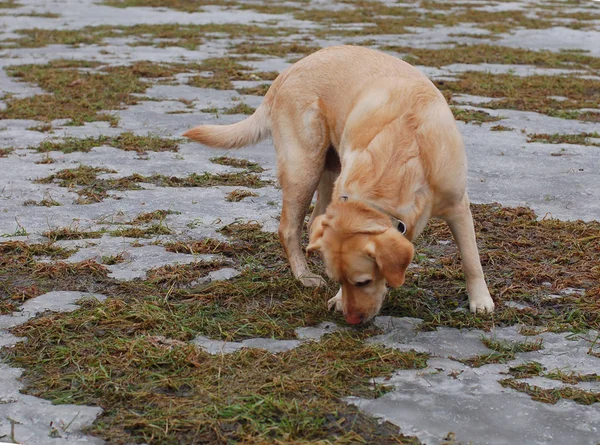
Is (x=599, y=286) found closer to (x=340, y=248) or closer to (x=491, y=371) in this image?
(x=491, y=371)

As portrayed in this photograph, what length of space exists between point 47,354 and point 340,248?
4.22 feet

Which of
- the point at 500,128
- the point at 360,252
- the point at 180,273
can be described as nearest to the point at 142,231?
the point at 180,273

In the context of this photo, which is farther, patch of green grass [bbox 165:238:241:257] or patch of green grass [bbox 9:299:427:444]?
patch of green grass [bbox 165:238:241:257]

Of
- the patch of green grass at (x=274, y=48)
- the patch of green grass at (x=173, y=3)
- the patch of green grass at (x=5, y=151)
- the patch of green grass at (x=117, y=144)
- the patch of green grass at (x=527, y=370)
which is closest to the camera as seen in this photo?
the patch of green grass at (x=527, y=370)

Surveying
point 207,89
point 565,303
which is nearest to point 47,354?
point 565,303

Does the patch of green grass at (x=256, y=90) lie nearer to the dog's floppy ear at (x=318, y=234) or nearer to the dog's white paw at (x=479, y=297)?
the dog's white paw at (x=479, y=297)

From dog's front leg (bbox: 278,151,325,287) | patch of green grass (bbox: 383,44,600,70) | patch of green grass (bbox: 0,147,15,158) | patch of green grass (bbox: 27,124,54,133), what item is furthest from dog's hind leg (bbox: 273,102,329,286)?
patch of green grass (bbox: 383,44,600,70)

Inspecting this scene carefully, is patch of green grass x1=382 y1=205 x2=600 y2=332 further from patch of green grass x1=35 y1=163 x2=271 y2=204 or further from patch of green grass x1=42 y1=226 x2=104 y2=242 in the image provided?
patch of green grass x1=42 y1=226 x2=104 y2=242

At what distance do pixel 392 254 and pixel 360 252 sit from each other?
6.2 inches

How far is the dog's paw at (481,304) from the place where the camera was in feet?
13.1

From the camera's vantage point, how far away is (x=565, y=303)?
4055mm

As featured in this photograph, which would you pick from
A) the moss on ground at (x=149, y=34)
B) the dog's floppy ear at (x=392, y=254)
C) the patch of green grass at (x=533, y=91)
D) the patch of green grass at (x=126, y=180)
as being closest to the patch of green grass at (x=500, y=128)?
the patch of green grass at (x=533, y=91)

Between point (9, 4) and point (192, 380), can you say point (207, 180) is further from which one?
point (9, 4)

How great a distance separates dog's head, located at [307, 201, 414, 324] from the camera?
342cm
